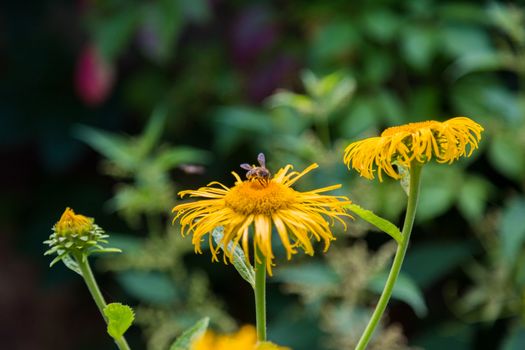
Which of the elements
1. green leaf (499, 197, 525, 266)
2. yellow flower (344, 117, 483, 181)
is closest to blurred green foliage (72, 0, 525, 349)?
green leaf (499, 197, 525, 266)

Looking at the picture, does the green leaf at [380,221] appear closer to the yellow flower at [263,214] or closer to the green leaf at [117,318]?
the yellow flower at [263,214]

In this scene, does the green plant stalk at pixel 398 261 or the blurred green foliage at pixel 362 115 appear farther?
the blurred green foliage at pixel 362 115

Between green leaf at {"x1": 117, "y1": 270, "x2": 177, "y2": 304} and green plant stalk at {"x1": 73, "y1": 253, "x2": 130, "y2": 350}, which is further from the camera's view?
green leaf at {"x1": 117, "y1": 270, "x2": 177, "y2": 304}

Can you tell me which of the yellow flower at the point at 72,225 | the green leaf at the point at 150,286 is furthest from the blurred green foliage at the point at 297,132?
the yellow flower at the point at 72,225

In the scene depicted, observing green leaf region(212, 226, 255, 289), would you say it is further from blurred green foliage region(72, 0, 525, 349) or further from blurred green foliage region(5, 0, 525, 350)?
blurred green foliage region(72, 0, 525, 349)

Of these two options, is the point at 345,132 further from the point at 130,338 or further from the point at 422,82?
the point at 130,338

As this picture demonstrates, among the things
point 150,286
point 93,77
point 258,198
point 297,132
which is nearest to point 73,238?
point 258,198

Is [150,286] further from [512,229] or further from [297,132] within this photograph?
[512,229]
